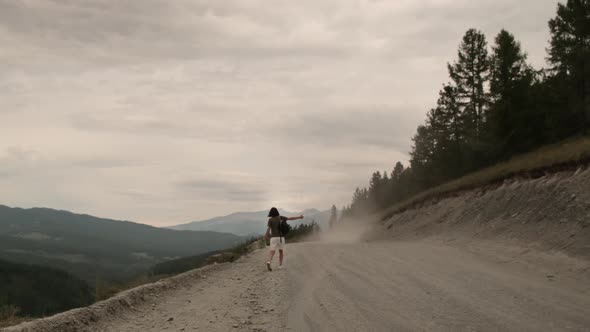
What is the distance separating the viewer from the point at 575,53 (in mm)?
36250

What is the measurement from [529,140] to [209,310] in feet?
127

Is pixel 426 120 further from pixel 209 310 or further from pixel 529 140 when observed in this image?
pixel 209 310

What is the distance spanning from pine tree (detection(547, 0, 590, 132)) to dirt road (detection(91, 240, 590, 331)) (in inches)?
1112

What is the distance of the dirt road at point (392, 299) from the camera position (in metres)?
7.86

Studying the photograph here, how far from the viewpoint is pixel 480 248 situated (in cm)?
1809

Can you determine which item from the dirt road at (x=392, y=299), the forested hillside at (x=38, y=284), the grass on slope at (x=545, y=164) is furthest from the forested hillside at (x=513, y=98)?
the forested hillside at (x=38, y=284)

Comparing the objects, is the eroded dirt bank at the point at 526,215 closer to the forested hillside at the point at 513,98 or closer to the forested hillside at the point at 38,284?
the forested hillside at the point at 513,98

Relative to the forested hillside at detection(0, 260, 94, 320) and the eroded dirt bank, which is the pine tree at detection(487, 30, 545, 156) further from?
the forested hillside at detection(0, 260, 94, 320)

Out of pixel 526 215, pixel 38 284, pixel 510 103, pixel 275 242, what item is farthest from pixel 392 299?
pixel 38 284

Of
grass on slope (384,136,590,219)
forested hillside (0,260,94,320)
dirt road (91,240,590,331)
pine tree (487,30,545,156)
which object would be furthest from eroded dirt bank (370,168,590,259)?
forested hillside (0,260,94,320)

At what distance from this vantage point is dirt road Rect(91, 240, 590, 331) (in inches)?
310

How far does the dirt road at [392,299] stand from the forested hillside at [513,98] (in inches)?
1048

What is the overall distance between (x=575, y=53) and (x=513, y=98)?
19.6 feet

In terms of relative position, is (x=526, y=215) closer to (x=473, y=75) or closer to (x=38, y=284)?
(x=473, y=75)
